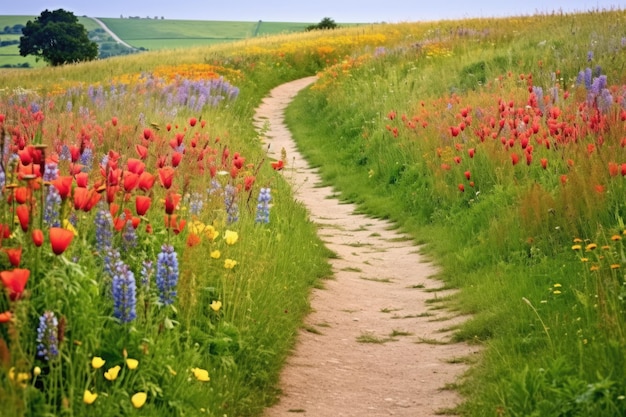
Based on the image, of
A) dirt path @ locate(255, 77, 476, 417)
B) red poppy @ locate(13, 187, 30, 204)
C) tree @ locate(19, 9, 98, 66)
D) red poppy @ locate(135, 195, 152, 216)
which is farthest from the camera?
tree @ locate(19, 9, 98, 66)

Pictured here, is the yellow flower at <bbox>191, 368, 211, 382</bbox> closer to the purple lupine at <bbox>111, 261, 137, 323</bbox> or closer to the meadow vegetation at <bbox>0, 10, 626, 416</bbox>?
the meadow vegetation at <bbox>0, 10, 626, 416</bbox>

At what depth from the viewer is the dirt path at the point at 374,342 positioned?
231 inches

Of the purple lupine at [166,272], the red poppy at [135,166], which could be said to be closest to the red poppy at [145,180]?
the red poppy at [135,166]

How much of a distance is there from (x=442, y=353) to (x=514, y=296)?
0.86m

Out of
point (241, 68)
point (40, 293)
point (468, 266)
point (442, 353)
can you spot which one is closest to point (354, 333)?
point (442, 353)

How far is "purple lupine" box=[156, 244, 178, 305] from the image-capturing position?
4.90 m

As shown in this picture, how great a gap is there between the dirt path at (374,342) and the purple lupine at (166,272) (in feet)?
3.80

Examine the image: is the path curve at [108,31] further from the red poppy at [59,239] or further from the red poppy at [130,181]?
the red poppy at [59,239]

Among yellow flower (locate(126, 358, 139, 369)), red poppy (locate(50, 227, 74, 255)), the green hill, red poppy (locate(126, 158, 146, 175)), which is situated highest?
the green hill

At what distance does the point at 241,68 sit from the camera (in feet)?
102

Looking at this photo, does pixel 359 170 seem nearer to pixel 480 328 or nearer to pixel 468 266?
pixel 468 266

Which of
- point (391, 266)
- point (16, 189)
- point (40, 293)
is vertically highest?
point (16, 189)

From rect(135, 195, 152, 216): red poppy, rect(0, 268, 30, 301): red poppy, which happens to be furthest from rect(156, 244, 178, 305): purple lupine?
rect(0, 268, 30, 301): red poppy

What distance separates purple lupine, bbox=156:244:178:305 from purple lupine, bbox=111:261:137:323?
1.04 feet
